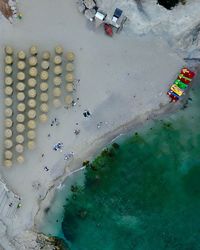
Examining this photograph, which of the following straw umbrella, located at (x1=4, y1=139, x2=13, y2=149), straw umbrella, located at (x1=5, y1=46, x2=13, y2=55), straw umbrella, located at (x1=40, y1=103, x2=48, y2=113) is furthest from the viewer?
straw umbrella, located at (x1=4, y1=139, x2=13, y2=149)

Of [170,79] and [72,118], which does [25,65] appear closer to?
[72,118]

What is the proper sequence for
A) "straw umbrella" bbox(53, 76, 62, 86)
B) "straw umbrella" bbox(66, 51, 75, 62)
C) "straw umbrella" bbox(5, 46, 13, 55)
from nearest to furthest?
"straw umbrella" bbox(5, 46, 13, 55) < "straw umbrella" bbox(66, 51, 75, 62) < "straw umbrella" bbox(53, 76, 62, 86)

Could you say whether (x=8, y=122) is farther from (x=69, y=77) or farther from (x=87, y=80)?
(x=87, y=80)

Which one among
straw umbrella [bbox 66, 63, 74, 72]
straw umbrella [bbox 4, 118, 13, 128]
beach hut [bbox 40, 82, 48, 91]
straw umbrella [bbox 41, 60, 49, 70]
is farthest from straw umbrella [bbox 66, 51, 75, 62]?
straw umbrella [bbox 4, 118, 13, 128]

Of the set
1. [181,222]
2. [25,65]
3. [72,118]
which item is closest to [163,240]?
[181,222]

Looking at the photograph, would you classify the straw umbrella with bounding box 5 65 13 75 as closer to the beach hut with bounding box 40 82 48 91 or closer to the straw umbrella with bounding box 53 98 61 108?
the beach hut with bounding box 40 82 48 91

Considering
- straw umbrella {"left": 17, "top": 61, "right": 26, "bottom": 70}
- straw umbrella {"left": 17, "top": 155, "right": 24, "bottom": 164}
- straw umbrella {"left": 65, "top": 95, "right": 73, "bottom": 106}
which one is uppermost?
straw umbrella {"left": 17, "top": 61, "right": 26, "bottom": 70}

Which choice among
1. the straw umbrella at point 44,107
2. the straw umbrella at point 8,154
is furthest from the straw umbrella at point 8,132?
the straw umbrella at point 44,107
